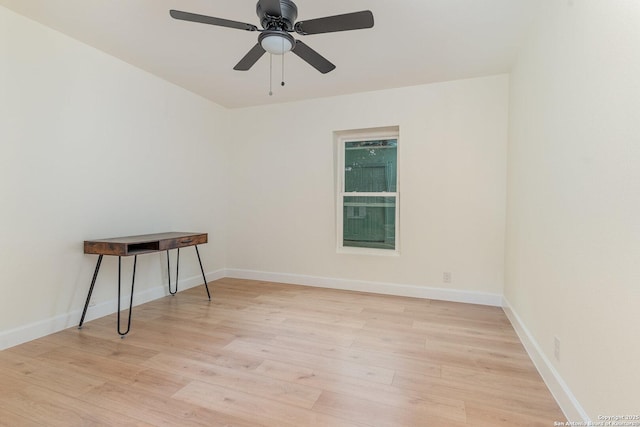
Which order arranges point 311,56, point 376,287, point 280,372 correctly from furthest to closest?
1. point 376,287
2. point 311,56
3. point 280,372

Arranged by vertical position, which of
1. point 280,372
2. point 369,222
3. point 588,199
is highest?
point 588,199

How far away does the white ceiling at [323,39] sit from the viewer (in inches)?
84.7

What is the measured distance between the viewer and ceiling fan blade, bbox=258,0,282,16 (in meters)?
1.66

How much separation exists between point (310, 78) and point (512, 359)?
3.17m

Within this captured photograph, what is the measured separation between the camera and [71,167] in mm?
2646

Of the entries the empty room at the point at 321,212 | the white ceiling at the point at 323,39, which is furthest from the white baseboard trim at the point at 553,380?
the white ceiling at the point at 323,39

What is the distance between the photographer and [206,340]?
7.98 feet

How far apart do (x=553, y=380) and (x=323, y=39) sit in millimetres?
2890

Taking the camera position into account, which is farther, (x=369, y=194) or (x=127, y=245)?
(x=369, y=194)

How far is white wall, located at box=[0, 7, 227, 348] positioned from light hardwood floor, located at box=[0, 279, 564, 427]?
45cm

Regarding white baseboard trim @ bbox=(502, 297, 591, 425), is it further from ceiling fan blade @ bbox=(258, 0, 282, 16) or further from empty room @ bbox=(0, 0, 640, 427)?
ceiling fan blade @ bbox=(258, 0, 282, 16)

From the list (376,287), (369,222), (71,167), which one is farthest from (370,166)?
(71,167)

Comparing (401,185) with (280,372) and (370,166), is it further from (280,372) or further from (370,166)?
(280,372)

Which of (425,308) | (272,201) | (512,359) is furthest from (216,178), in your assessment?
(512,359)
